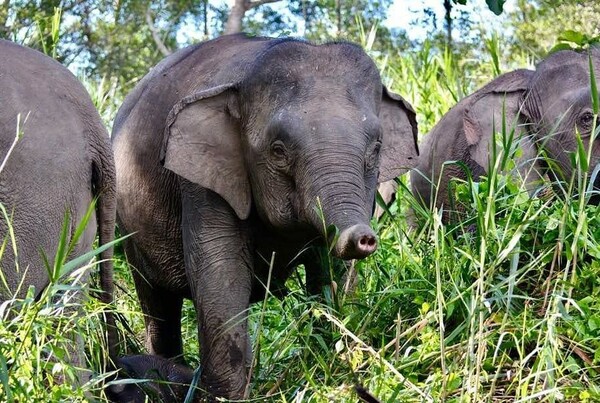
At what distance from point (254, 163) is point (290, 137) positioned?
1.01 feet

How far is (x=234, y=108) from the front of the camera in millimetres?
6188

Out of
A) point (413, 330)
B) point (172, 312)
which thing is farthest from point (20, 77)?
point (172, 312)

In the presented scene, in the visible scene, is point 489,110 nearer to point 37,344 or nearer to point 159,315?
point 159,315

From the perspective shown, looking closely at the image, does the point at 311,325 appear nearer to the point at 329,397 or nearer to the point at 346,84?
the point at 329,397

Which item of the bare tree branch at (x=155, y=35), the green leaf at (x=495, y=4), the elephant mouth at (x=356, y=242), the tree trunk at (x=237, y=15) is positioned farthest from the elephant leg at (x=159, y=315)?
the bare tree branch at (x=155, y=35)

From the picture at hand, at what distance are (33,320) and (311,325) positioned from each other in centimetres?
148

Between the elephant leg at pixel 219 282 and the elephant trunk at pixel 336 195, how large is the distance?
559 millimetres

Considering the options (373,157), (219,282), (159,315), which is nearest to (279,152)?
(373,157)

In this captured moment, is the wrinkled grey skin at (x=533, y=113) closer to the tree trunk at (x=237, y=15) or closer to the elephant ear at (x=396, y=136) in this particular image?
the elephant ear at (x=396, y=136)

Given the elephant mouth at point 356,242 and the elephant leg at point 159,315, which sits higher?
the elephant mouth at point 356,242

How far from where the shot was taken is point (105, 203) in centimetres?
539

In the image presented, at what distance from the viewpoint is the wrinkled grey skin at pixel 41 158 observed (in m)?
4.77

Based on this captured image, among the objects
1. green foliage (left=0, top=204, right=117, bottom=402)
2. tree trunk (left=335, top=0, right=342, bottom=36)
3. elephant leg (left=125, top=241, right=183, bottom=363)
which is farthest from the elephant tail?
tree trunk (left=335, top=0, right=342, bottom=36)

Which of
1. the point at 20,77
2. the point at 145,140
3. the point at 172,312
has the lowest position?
the point at 172,312
